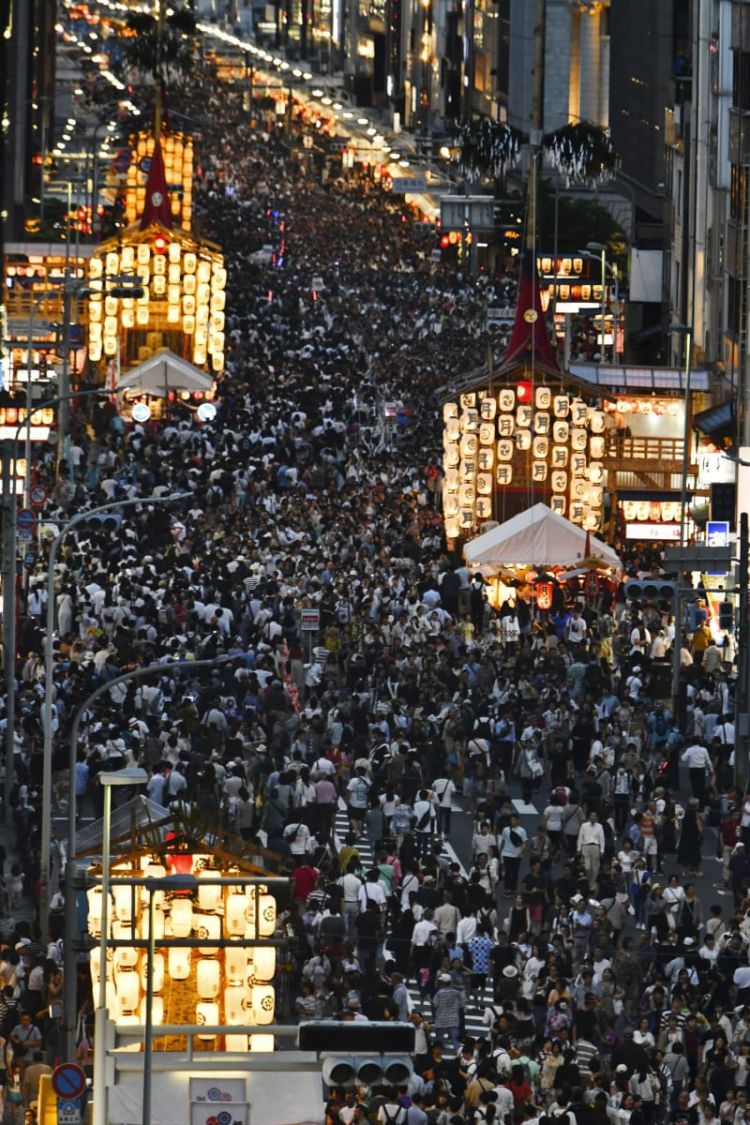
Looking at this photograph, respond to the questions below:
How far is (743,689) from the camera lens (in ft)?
150

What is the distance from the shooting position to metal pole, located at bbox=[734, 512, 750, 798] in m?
43.6

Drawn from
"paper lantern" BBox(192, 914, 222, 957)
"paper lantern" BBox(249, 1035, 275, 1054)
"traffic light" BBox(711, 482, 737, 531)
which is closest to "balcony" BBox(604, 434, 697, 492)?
"traffic light" BBox(711, 482, 737, 531)

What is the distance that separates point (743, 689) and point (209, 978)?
16383mm

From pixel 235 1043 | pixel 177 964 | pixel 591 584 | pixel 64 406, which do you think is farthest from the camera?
pixel 64 406

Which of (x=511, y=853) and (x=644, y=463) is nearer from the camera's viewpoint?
(x=511, y=853)

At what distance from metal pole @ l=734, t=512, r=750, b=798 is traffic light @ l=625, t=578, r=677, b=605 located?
2.29 meters

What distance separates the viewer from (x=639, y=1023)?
32.1 meters

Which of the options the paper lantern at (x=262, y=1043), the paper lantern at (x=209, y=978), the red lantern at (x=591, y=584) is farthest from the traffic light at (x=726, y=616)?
the paper lantern at (x=262, y=1043)

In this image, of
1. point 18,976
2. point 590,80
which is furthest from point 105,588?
point 590,80

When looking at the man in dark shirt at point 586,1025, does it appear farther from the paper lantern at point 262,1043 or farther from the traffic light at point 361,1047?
the traffic light at point 361,1047

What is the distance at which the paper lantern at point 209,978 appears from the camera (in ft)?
101

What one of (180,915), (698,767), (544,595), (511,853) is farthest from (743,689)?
(180,915)

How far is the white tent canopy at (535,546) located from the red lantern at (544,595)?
173 cm

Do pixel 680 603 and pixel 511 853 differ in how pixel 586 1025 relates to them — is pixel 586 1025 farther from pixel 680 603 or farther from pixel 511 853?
pixel 680 603
